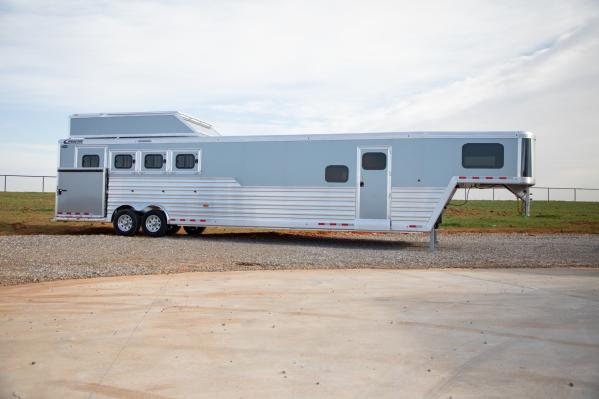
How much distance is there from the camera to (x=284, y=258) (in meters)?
12.1

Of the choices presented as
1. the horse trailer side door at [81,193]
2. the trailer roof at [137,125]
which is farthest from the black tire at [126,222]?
the trailer roof at [137,125]

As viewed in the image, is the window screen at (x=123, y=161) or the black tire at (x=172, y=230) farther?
the black tire at (x=172, y=230)

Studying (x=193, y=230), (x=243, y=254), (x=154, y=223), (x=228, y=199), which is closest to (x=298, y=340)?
(x=243, y=254)

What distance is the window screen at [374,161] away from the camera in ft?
48.4

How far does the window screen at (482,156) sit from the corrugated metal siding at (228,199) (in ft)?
9.66

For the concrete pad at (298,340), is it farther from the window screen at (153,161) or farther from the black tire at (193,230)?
the black tire at (193,230)

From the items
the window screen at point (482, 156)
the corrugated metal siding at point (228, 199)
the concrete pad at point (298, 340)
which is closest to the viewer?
the concrete pad at point (298, 340)

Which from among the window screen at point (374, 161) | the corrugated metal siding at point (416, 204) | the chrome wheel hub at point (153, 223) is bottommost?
the chrome wheel hub at point (153, 223)

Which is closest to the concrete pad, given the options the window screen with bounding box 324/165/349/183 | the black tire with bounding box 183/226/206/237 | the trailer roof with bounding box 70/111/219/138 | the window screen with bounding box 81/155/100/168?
the window screen with bounding box 324/165/349/183

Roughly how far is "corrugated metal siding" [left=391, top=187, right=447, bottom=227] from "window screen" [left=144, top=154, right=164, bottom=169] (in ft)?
22.3

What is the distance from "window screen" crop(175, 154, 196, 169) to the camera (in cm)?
1642

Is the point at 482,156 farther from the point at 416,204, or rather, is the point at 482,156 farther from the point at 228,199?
the point at 228,199

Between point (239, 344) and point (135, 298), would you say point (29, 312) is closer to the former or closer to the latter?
point (135, 298)

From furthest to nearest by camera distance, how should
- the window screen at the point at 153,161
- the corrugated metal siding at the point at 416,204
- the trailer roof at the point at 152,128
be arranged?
the window screen at the point at 153,161, the trailer roof at the point at 152,128, the corrugated metal siding at the point at 416,204
